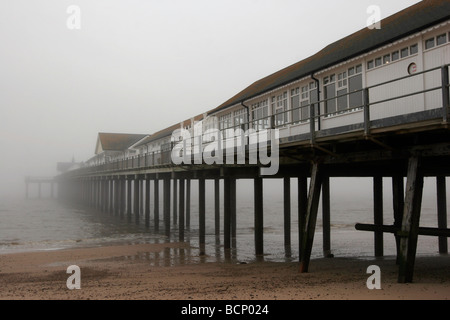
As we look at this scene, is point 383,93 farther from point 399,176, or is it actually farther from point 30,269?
point 30,269

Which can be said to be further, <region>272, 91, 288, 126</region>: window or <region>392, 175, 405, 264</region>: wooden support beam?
<region>272, 91, 288, 126</region>: window

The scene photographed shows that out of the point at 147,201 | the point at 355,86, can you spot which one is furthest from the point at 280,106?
the point at 147,201

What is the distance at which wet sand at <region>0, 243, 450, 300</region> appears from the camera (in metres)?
7.95

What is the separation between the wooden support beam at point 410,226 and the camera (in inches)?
314

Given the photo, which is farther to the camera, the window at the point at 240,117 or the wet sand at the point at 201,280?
the window at the point at 240,117

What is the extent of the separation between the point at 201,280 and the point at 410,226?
16.5ft

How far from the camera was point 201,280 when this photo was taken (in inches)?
415

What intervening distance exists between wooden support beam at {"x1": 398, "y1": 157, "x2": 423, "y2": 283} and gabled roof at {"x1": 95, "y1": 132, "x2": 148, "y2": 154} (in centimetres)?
4955

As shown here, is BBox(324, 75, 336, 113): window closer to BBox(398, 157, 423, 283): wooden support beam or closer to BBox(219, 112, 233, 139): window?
BBox(398, 157, 423, 283): wooden support beam

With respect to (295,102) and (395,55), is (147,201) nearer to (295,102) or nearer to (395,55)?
(295,102)

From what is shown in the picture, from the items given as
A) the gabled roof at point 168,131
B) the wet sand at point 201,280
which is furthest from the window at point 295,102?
the gabled roof at point 168,131

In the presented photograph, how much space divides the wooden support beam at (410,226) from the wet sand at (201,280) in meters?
0.31

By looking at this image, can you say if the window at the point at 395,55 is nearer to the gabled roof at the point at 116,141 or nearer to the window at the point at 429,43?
the window at the point at 429,43

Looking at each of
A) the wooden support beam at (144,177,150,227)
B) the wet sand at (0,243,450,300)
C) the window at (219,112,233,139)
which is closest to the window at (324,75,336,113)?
the wet sand at (0,243,450,300)
